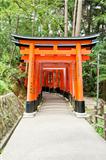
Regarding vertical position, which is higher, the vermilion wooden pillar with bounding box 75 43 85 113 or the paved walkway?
the vermilion wooden pillar with bounding box 75 43 85 113

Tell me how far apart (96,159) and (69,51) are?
10.4m

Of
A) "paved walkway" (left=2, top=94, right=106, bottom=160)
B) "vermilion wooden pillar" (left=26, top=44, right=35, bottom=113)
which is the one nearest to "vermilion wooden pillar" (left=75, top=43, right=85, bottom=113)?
"vermilion wooden pillar" (left=26, top=44, right=35, bottom=113)

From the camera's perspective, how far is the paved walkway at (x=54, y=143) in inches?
299

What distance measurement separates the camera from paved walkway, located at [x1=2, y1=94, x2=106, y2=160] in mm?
7594

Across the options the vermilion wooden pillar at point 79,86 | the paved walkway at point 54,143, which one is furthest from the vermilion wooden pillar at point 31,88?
the paved walkway at point 54,143

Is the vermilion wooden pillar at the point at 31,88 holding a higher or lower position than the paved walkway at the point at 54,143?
higher

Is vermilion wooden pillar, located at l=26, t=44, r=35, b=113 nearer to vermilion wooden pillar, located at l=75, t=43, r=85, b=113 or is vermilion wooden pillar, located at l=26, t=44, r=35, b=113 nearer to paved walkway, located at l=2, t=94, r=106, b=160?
vermilion wooden pillar, located at l=75, t=43, r=85, b=113

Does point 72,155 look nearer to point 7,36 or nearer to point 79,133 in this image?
A: point 79,133

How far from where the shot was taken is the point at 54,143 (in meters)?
9.03

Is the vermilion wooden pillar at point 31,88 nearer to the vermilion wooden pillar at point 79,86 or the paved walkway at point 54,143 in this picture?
the vermilion wooden pillar at point 79,86

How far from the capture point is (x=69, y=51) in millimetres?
17078

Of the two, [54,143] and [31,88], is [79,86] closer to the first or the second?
[31,88]

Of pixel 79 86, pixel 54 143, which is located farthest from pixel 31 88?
pixel 54 143

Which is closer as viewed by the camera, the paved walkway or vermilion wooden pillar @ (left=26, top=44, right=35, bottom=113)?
the paved walkway
